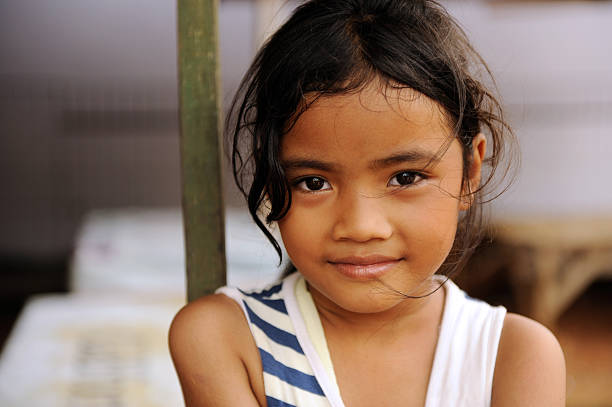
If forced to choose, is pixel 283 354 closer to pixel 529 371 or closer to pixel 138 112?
pixel 529 371

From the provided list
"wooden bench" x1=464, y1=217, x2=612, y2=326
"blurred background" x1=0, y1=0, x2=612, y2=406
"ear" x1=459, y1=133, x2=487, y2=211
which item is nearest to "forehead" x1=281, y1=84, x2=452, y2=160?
"ear" x1=459, y1=133, x2=487, y2=211

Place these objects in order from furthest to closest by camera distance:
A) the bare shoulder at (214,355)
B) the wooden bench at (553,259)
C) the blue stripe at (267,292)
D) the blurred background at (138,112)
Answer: the blurred background at (138,112), the wooden bench at (553,259), the blue stripe at (267,292), the bare shoulder at (214,355)

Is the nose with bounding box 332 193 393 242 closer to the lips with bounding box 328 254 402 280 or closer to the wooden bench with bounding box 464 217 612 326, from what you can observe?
the lips with bounding box 328 254 402 280

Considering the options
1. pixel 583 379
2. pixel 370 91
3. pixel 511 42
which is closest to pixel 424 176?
pixel 370 91

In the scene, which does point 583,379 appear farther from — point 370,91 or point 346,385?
point 370,91

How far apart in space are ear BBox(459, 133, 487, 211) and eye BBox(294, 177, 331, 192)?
21cm

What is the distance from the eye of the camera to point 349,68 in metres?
0.96

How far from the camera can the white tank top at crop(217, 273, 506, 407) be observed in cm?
106

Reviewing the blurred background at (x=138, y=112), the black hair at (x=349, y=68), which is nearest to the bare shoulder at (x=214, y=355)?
the black hair at (x=349, y=68)

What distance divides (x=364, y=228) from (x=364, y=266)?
0.22 ft

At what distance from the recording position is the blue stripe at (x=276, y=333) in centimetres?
111

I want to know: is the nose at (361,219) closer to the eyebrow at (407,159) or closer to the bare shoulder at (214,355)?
the eyebrow at (407,159)

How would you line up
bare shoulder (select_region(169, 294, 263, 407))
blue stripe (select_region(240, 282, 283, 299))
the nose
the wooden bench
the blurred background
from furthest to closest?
1. the blurred background
2. the wooden bench
3. blue stripe (select_region(240, 282, 283, 299))
4. bare shoulder (select_region(169, 294, 263, 407))
5. the nose

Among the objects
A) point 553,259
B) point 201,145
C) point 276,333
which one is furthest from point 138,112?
point 276,333
